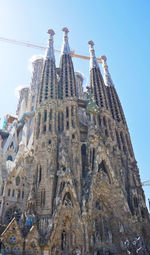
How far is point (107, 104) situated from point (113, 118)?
2.55m

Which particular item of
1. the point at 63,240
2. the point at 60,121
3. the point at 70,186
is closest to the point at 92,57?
the point at 60,121

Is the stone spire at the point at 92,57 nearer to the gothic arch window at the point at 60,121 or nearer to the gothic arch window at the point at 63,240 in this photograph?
the gothic arch window at the point at 60,121

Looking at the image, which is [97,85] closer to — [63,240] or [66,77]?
[66,77]

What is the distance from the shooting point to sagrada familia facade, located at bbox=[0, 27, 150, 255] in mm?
23656

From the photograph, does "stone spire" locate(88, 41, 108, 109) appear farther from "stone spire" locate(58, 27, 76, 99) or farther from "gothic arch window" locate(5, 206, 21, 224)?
"gothic arch window" locate(5, 206, 21, 224)

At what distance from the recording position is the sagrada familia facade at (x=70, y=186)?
23.7 m

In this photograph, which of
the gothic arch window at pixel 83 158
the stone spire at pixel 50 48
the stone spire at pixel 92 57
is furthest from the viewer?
the stone spire at pixel 92 57

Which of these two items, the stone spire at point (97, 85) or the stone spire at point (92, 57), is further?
the stone spire at point (92, 57)

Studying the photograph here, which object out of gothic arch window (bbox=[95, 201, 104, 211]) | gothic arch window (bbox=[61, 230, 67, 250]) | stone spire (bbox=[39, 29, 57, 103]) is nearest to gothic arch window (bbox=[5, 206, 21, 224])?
gothic arch window (bbox=[61, 230, 67, 250])

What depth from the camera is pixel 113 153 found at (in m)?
34.4

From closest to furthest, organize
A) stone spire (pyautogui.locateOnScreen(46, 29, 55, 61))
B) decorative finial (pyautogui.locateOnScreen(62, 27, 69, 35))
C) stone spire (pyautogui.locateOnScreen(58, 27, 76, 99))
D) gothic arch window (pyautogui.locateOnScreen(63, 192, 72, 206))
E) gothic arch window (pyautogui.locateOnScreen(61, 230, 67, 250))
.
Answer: gothic arch window (pyautogui.locateOnScreen(61, 230, 67, 250)) < gothic arch window (pyautogui.locateOnScreen(63, 192, 72, 206)) < stone spire (pyautogui.locateOnScreen(58, 27, 76, 99)) < stone spire (pyautogui.locateOnScreen(46, 29, 55, 61)) < decorative finial (pyautogui.locateOnScreen(62, 27, 69, 35))

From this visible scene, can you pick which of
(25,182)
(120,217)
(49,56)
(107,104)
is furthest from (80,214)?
(49,56)

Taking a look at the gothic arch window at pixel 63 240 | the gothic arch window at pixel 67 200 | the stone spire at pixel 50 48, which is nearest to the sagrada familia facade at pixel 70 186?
the gothic arch window at pixel 63 240

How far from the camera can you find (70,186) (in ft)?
86.8
